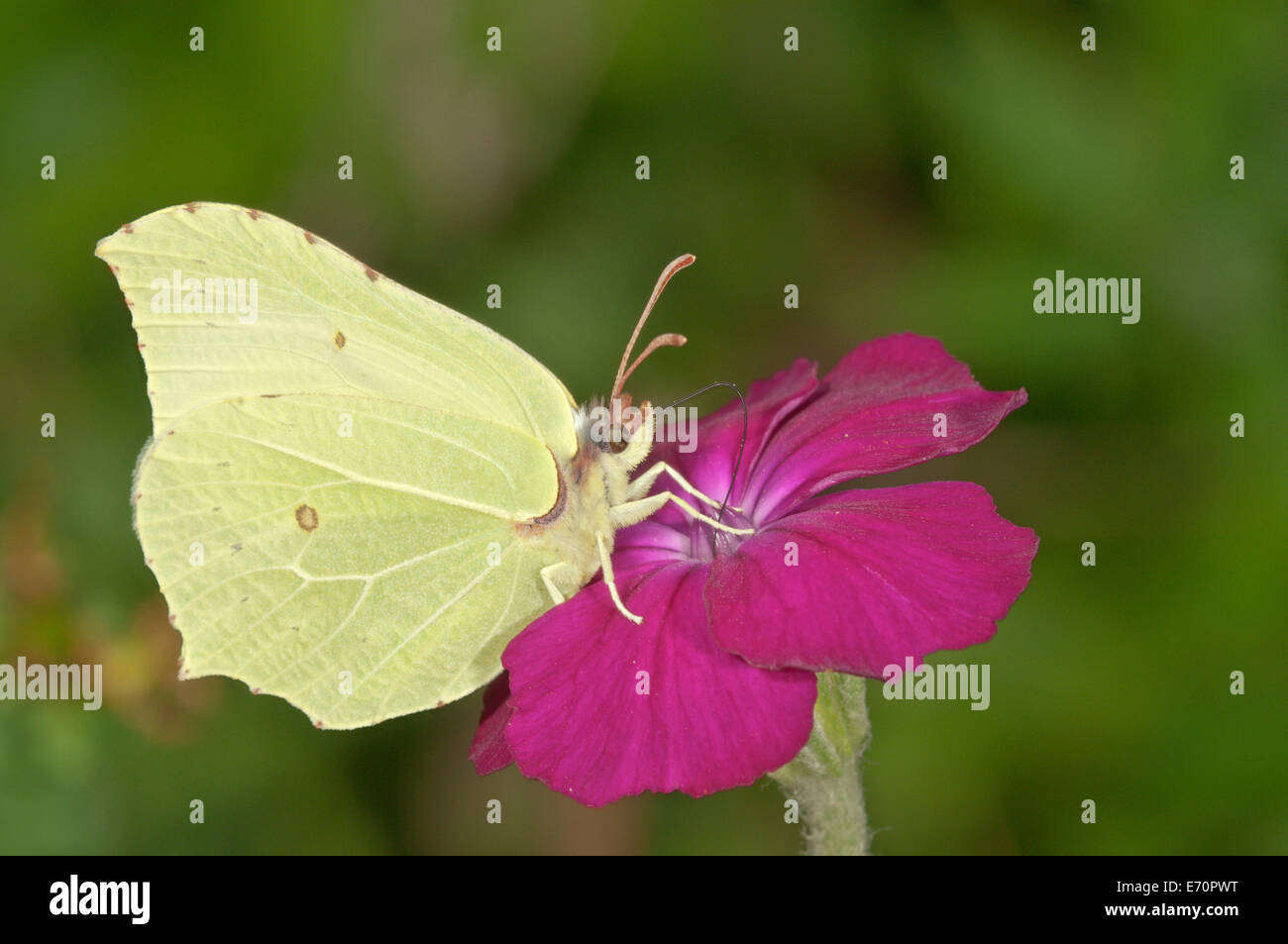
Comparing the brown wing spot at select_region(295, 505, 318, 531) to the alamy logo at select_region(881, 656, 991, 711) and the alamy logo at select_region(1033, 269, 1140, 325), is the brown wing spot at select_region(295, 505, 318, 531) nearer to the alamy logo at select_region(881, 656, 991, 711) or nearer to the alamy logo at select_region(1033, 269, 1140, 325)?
the alamy logo at select_region(881, 656, 991, 711)

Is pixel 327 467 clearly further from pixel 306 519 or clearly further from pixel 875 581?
pixel 875 581

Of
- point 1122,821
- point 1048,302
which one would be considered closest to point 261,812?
point 1122,821

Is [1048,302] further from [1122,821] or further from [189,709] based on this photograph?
[189,709]

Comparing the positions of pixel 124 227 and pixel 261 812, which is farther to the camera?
pixel 261 812

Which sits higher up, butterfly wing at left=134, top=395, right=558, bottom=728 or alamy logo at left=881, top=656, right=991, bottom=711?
butterfly wing at left=134, top=395, right=558, bottom=728

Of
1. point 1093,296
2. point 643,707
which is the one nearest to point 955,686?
point 1093,296

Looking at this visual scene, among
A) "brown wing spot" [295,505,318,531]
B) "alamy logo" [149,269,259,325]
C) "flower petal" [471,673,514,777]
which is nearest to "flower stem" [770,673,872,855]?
"flower petal" [471,673,514,777]

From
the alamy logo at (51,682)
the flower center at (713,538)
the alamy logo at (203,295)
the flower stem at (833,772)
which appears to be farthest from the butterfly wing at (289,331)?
the alamy logo at (51,682)
